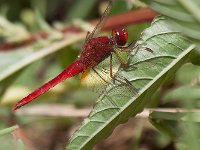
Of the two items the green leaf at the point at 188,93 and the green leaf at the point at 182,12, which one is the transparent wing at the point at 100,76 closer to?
the green leaf at the point at 188,93

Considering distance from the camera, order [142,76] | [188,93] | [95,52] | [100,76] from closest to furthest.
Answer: [188,93]
[142,76]
[100,76]
[95,52]

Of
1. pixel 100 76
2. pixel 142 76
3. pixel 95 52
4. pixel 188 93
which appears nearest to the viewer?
pixel 188 93

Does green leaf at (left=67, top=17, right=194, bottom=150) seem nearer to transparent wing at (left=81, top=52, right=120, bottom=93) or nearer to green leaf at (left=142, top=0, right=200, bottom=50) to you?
transparent wing at (left=81, top=52, right=120, bottom=93)

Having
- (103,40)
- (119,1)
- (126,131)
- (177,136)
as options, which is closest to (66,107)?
(126,131)

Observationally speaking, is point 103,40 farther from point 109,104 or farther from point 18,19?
point 18,19

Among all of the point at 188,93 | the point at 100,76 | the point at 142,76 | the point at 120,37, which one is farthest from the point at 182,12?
the point at 120,37

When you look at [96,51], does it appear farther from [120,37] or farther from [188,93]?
[188,93]
